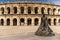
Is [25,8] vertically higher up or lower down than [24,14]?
higher up

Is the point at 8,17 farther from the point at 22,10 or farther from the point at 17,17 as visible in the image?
the point at 22,10

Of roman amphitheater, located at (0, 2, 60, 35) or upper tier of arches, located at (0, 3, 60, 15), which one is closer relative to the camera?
roman amphitheater, located at (0, 2, 60, 35)

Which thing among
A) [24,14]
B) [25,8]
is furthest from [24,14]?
[25,8]

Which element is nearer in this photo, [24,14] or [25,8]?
[24,14]

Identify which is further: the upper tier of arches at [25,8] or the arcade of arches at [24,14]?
the upper tier of arches at [25,8]

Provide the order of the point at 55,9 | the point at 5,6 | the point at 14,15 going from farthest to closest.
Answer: the point at 55,9, the point at 5,6, the point at 14,15

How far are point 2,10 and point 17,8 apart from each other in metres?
5.73

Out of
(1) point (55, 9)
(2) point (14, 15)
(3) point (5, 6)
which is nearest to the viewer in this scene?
(2) point (14, 15)

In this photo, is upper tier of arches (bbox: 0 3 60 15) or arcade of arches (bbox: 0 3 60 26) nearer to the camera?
arcade of arches (bbox: 0 3 60 26)

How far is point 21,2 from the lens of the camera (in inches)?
1863

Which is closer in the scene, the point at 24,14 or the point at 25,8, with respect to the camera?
the point at 24,14

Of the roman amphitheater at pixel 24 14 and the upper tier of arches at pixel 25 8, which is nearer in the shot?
the roman amphitheater at pixel 24 14

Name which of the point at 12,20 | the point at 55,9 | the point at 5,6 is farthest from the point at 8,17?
the point at 55,9

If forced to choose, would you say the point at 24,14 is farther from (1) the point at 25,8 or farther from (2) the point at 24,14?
(1) the point at 25,8
